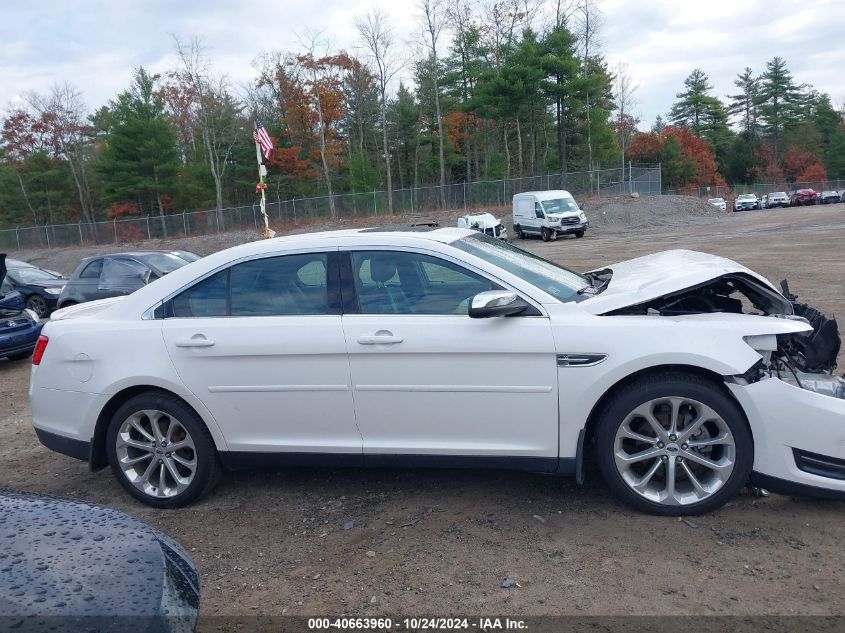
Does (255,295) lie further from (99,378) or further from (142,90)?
(142,90)

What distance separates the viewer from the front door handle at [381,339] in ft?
13.0

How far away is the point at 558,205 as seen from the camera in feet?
111

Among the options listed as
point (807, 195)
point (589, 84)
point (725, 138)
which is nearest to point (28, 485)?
point (589, 84)

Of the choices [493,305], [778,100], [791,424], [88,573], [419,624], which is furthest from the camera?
[778,100]

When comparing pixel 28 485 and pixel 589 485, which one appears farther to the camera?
pixel 28 485

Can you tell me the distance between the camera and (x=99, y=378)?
14.5 ft

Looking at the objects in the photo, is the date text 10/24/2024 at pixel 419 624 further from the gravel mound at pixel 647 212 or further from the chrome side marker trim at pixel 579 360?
the gravel mound at pixel 647 212

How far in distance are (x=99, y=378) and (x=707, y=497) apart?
145 inches

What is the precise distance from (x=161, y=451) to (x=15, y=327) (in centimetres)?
666

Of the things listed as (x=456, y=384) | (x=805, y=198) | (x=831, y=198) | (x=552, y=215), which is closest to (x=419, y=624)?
(x=456, y=384)

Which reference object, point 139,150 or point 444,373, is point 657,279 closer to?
point 444,373

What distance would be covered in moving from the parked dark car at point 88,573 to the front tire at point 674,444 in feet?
7.86

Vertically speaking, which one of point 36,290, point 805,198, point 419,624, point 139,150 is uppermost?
point 139,150

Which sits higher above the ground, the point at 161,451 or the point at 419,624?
the point at 161,451
